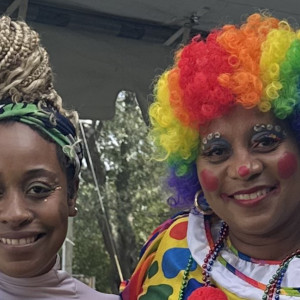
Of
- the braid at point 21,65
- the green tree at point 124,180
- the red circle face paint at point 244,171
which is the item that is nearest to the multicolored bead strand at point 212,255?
the red circle face paint at point 244,171

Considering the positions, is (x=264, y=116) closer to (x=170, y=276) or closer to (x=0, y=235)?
(x=170, y=276)

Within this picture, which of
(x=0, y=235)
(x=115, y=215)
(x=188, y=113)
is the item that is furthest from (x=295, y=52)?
(x=115, y=215)

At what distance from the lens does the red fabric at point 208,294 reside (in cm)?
193

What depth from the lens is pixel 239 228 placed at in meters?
1.95

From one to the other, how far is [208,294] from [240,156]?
1.35 ft

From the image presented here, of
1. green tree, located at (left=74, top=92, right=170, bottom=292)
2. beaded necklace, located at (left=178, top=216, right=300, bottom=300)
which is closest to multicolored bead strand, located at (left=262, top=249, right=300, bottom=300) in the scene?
beaded necklace, located at (left=178, top=216, right=300, bottom=300)

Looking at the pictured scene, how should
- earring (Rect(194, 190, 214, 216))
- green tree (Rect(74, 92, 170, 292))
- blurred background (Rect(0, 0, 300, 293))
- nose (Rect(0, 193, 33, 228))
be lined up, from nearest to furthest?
nose (Rect(0, 193, 33, 228)) < earring (Rect(194, 190, 214, 216)) < blurred background (Rect(0, 0, 300, 293)) < green tree (Rect(74, 92, 170, 292))

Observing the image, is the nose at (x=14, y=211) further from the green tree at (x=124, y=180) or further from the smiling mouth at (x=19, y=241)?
the green tree at (x=124, y=180)

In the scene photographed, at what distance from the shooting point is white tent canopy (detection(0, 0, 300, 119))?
3.69 meters

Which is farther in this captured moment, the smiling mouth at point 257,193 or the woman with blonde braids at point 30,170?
the smiling mouth at point 257,193

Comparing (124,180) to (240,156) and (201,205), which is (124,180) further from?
(240,156)

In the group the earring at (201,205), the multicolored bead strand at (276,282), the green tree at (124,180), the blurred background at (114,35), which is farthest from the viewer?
the green tree at (124,180)

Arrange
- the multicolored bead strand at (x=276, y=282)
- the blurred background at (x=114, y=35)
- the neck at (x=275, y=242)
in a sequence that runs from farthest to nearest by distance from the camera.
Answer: the blurred background at (x=114, y=35) < the neck at (x=275, y=242) < the multicolored bead strand at (x=276, y=282)

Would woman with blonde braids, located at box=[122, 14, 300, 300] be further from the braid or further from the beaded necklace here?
the braid
